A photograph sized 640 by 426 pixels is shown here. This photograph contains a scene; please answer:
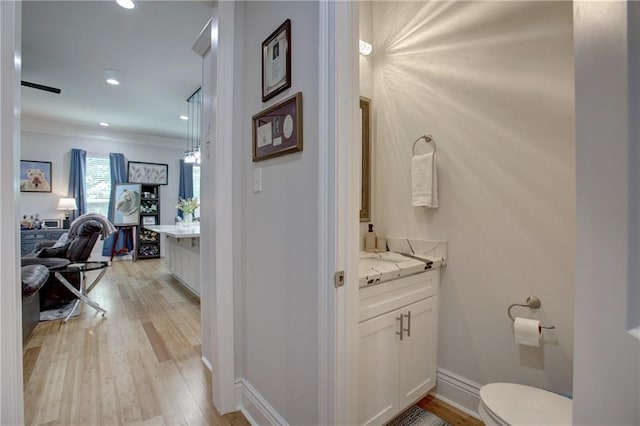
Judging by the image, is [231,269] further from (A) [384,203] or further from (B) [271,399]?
(A) [384,203]

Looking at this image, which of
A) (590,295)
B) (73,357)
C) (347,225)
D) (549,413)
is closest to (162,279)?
(73,357)

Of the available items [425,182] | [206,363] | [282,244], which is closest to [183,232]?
[206,363]

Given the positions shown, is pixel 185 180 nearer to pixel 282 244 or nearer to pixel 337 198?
pixel 282 244

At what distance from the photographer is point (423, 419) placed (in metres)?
1.56

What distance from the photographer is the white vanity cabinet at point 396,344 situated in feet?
4.28

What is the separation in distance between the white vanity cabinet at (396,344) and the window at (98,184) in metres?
6.89

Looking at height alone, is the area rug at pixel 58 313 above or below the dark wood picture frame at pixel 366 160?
below

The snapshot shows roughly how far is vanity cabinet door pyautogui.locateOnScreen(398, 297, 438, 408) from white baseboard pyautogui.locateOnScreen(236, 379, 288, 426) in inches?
25.4

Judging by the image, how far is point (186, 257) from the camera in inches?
150

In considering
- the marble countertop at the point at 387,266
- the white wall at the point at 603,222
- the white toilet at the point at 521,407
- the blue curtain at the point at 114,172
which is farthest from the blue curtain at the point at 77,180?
the white wall at the point at 603,222

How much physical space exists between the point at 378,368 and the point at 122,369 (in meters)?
1.85

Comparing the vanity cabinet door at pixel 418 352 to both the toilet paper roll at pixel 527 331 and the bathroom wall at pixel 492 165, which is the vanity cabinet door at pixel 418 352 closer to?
the bathroom wall at pixel 492 165

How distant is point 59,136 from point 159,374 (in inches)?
241

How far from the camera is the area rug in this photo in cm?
296
